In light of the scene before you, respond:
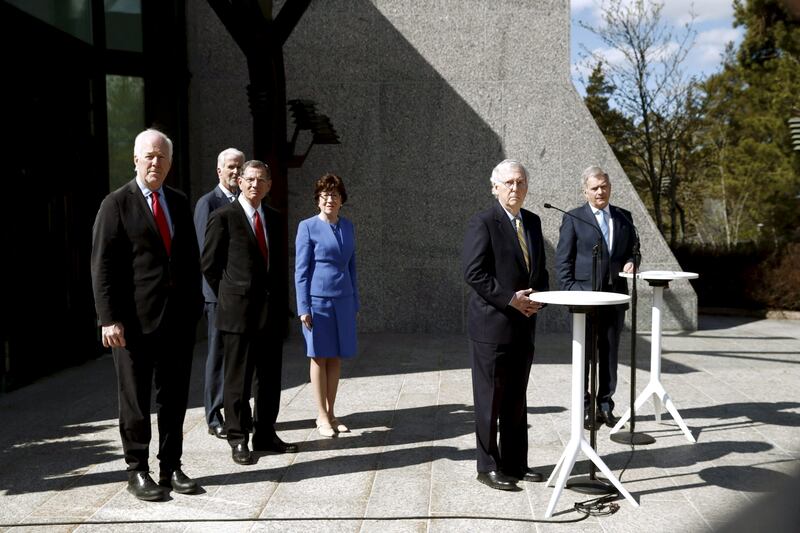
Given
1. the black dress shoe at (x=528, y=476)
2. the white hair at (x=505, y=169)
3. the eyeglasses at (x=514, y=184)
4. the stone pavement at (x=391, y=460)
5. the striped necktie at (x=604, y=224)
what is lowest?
the stone pavement at (x=391, y=460)

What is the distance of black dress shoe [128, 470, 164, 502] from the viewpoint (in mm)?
4309

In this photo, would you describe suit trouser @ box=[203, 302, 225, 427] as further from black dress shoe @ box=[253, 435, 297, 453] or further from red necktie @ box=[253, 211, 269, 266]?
red necktie @ box=[253, 211, 269, 266]

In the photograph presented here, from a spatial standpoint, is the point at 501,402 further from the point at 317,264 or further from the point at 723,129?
the point at 723,129

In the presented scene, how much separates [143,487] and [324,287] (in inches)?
75.2

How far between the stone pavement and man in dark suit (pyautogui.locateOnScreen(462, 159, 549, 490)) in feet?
0.83

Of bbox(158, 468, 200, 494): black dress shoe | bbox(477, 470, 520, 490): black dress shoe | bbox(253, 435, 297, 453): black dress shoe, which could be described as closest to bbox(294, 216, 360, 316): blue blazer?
bbox(253, 435, 297, 453): black dress shoe

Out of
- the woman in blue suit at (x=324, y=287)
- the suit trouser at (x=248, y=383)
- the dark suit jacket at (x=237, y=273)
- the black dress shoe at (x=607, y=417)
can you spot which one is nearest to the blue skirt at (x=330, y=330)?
the woman in blue suit at (x=324, y=287)

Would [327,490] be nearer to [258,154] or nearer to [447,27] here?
[258,154]

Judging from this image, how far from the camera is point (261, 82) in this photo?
384 inches

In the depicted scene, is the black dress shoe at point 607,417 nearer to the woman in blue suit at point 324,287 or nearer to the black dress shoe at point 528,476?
the black dress shoe at point 528,476

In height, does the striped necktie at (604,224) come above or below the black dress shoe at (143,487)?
above

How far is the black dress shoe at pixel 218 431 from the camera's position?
5.67 meters

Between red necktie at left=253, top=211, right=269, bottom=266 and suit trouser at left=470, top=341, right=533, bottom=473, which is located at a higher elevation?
red necktie at left=253, top=211, right=269, bottom=266

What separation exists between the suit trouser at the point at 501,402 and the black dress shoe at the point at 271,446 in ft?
4.69
